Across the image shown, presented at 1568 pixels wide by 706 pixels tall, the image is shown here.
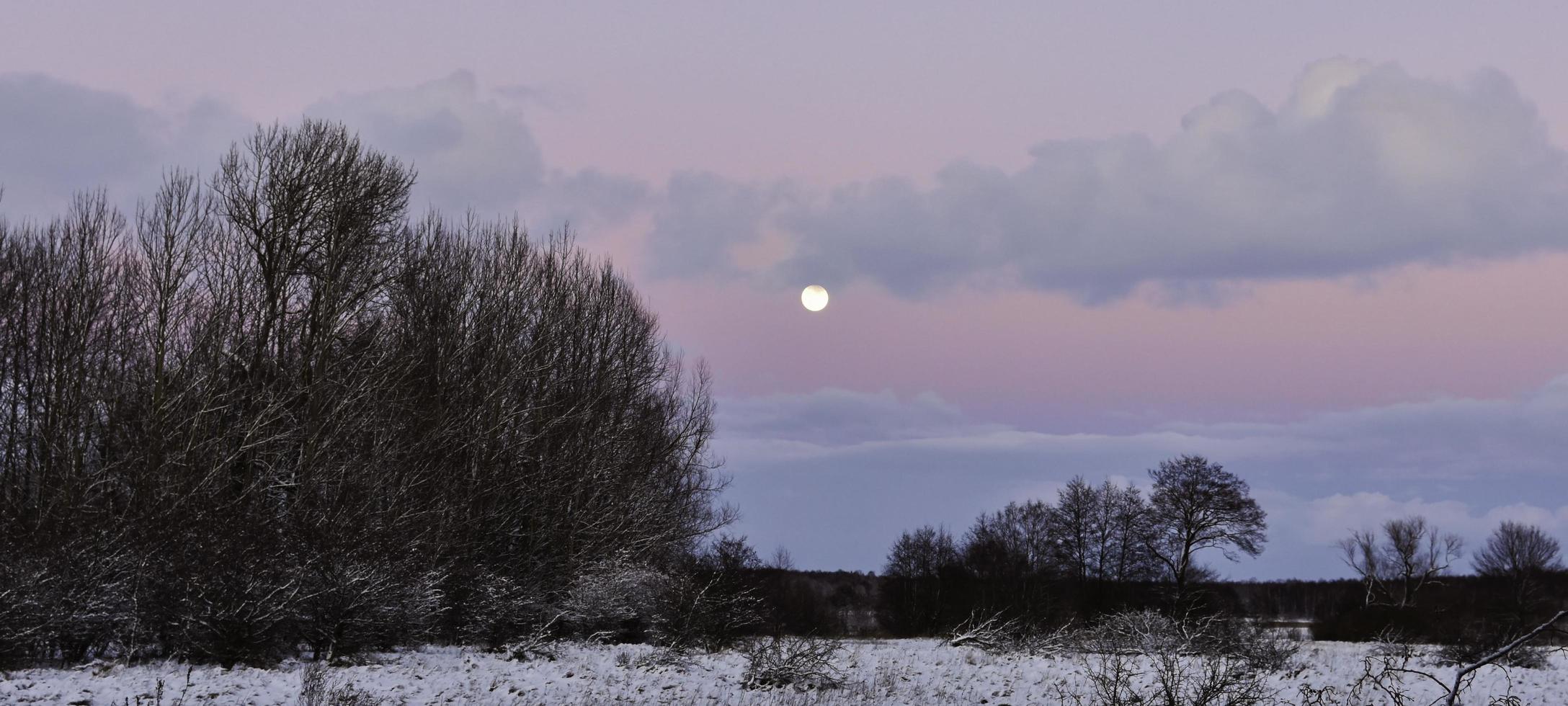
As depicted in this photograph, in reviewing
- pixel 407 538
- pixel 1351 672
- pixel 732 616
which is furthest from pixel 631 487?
pixel 1351 672

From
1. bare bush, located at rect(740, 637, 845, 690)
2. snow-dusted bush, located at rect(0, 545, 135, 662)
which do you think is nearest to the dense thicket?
snow-dusted bush, located at rect(0, 545, 135, 662)

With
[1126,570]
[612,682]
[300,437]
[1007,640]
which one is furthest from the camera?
[1126,570]

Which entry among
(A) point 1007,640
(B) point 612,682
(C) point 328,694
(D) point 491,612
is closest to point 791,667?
(B) point 612,682

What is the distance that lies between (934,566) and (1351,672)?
120 feet

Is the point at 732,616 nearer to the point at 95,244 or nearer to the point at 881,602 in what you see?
the point at 95,244

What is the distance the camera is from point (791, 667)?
17.1 metres

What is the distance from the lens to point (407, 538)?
70.7ft

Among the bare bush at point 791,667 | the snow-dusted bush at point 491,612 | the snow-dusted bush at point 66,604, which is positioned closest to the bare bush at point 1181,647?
the bare bush at point 791,667

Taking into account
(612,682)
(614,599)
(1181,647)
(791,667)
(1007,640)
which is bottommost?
(612,682)

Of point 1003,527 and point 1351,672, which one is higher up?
point 1003,527

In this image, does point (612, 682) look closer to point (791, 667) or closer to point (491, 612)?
point (791, 667)

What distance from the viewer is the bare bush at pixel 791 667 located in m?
17.0

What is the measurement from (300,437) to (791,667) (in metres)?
10.9

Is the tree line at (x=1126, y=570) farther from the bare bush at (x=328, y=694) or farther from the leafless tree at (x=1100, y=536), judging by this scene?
the bare bush at (x=328, y=694)
